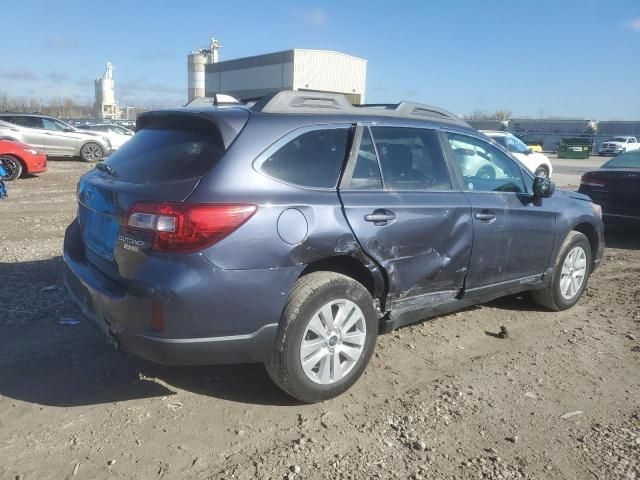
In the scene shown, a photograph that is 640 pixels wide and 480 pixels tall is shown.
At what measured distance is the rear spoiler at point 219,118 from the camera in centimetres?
314

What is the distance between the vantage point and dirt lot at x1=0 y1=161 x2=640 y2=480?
9.23 ft

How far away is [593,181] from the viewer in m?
8.91

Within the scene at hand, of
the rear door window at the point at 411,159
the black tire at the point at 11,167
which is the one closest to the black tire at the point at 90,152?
the black tire at the point at 11,167

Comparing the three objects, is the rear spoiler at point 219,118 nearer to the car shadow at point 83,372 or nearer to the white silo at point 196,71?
the car shadow at point 83,372

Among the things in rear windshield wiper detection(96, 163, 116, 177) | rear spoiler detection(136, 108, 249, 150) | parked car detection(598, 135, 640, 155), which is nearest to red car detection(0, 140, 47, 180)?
rear windshield wiper detection(96, 163, 116, 177)

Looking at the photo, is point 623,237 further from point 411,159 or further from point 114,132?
point 114,132

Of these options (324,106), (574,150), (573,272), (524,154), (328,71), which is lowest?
(573,272)

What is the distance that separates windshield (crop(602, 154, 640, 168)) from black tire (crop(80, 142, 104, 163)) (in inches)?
610

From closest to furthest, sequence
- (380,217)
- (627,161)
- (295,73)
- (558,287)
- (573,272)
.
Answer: (380,217)
(558,287)
(573,272)
(627,161)
(295,73)

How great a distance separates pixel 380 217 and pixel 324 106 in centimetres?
82

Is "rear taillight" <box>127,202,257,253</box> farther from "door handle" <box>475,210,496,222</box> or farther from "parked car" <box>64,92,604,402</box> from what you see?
"door handle" <box>475,210,496,222</box>

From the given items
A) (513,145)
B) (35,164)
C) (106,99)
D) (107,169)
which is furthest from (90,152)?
(106,99)

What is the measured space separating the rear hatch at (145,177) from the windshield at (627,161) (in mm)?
7815

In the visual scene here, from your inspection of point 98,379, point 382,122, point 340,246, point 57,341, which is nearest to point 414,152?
point 382,122
